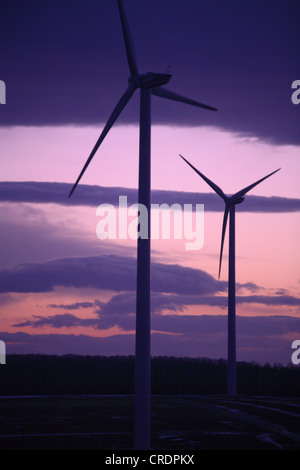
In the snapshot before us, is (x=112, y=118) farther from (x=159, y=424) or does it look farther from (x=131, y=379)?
Answer: (x=131, y=379)

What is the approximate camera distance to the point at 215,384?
72.6m

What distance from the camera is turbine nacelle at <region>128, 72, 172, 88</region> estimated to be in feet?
93.4

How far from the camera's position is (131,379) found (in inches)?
2963

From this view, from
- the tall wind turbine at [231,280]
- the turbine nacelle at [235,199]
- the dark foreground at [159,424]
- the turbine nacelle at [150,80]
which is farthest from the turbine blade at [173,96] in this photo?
the turbine nacelle at [235,199]

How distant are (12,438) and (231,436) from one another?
902 centimetres

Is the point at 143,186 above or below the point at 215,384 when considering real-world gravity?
above

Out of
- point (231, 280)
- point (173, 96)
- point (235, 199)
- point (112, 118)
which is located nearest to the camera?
point (173, 96)

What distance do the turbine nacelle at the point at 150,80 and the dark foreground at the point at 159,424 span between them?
1353cm

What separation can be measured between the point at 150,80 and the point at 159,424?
16.7 meters

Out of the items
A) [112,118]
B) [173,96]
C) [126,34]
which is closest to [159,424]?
[112,118]

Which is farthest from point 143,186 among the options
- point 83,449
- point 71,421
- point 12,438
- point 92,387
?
point 92,387

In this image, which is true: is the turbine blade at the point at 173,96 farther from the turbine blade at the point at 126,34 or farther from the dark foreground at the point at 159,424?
the dark foreground at the point at 159,424
